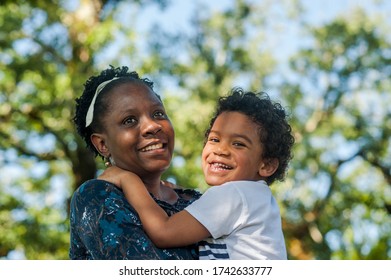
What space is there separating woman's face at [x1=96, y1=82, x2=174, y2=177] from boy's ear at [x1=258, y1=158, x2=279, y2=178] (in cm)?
33

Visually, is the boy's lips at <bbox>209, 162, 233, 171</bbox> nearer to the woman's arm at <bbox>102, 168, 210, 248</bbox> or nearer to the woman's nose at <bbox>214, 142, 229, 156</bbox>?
the woman's nose at <bbox>214, 142, 229, 156</bbox>

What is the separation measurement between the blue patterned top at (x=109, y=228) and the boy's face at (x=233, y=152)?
312 mm

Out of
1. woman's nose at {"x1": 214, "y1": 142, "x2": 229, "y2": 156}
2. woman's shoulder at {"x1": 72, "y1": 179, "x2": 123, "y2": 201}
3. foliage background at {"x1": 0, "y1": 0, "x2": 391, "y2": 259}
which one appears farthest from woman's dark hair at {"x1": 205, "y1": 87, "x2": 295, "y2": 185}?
foliage background at {"x1": 0, "y1": 0, "x2": 391, "y2": 259}

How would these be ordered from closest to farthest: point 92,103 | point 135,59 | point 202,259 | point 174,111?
1. point 202,259
2. point 92,103
3. point 135,59
4. point 174,111

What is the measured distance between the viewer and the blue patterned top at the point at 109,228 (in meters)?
1.82

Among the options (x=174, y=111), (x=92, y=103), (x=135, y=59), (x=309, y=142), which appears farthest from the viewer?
(x=309, y=142)

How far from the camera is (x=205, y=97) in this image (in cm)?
1488

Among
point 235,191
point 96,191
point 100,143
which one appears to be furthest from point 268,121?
point 96,191

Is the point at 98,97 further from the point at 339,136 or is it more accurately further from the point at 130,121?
the point at 339,136

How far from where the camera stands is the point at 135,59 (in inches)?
510
